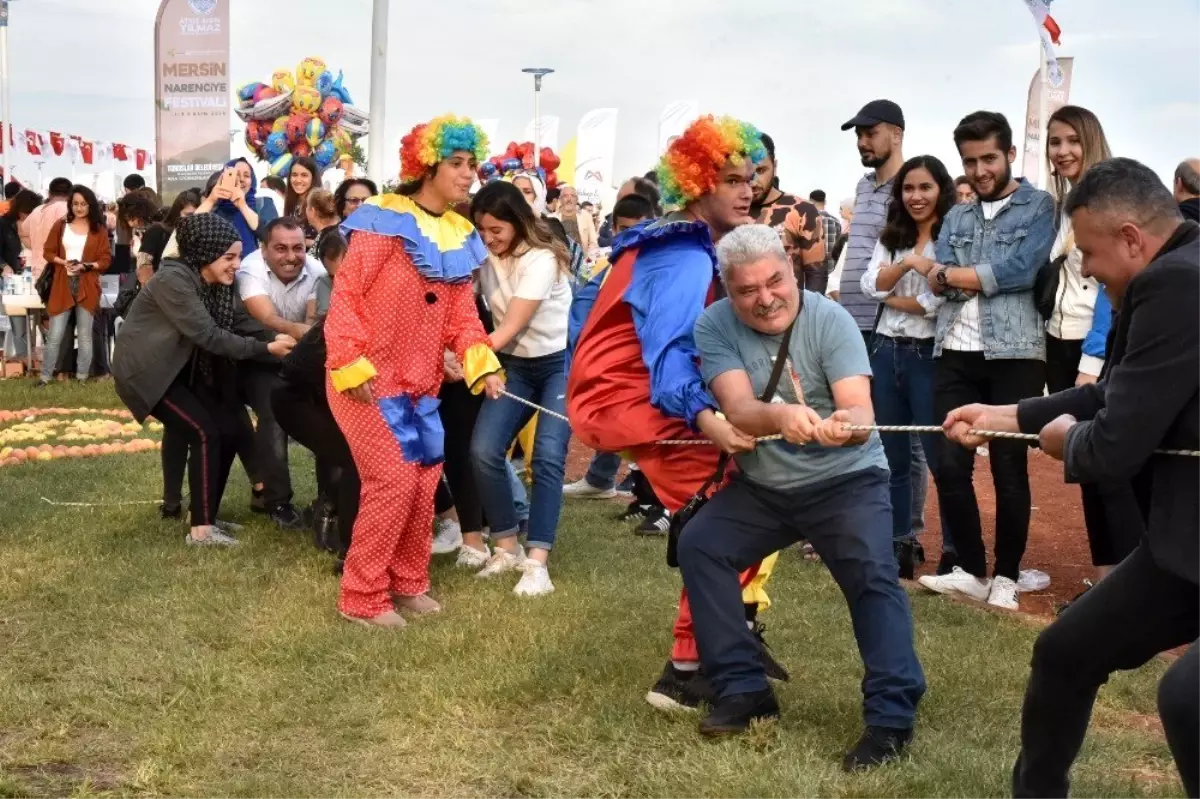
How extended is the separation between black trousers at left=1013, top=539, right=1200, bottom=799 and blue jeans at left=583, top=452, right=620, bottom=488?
247 inches

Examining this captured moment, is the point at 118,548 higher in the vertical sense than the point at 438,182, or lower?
lower

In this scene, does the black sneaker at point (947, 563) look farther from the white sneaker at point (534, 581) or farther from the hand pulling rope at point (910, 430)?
the hand pulling rope at point (910, 430)

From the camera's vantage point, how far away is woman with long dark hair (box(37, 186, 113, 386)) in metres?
15.6

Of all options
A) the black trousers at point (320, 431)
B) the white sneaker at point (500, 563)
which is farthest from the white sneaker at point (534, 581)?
the black trousers at point (320, 431)

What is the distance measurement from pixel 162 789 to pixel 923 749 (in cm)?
240

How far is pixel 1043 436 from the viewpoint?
12.1 feet

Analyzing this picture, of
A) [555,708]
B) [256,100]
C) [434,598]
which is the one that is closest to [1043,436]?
[555,708]

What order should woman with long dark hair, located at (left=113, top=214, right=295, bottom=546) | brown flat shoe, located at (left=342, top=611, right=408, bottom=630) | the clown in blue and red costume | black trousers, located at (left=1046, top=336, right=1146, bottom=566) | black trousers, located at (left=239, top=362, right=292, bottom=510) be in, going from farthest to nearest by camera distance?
1. black trousers, located at (left=239, top=362, right=292, bottom=510)
2. woman with long dark hair, located at (left=113, top=214, right=295, bottom=546)
3. brown flat shoe, located at (left=342, top=611, right=408, bottom=630)
4. the clown in blue and red costume
5. black trousers, located at (left=1046, top=336, right=1146, bottom=566)

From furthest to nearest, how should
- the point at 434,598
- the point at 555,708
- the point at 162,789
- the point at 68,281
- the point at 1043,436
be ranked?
the point at 68,281, the point at 434,598, the point at 555,708, the point at 162,789, the point at 1043,436

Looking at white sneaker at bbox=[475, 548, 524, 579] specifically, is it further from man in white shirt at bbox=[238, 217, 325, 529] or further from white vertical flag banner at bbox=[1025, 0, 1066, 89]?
white vertical flag banner at bbox=[1025, 0, 1066, 89]

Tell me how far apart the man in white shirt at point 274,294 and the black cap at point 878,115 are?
3.20 metres

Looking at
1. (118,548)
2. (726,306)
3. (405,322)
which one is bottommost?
(118,548)

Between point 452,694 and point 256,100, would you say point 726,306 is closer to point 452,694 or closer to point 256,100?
point 452,694

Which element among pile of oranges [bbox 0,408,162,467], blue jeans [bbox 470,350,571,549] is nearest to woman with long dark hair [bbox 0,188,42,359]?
pile of oranges [bbox 0,408,162,467]
